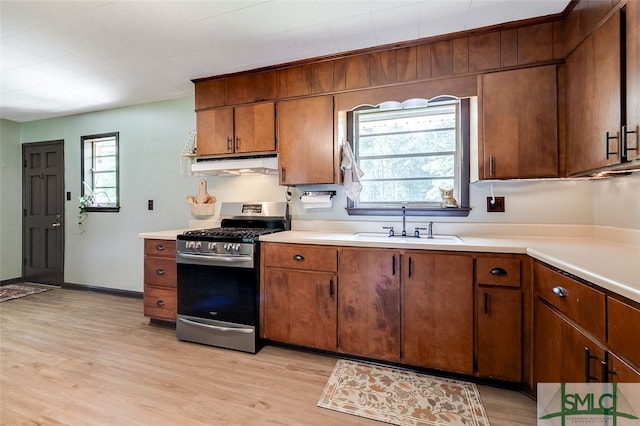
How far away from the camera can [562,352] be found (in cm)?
134

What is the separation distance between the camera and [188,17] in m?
1.94

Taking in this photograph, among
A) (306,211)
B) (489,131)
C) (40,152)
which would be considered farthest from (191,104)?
(489,131)

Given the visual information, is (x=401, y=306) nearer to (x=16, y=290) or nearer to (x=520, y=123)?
(x=520, y=123)

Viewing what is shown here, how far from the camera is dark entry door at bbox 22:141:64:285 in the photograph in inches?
163

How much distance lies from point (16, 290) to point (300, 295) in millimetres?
4402

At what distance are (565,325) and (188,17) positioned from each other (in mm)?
2793

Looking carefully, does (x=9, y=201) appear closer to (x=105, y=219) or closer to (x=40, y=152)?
(x=40, y=152)

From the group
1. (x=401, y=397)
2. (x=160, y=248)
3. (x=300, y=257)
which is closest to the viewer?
(x=401, y=397)

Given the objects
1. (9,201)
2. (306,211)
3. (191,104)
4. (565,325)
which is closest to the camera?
(565,325)

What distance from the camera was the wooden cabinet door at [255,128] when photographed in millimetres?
2621

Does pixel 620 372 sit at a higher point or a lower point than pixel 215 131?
lower

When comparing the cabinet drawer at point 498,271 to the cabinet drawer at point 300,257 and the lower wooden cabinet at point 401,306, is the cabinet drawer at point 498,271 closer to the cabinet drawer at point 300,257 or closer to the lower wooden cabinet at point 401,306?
the lower wooden cabinet at point 401,306

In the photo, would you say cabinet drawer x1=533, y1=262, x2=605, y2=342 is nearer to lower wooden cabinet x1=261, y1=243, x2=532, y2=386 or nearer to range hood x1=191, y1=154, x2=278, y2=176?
lower wooden cabinet x1=261, y1=243, x2=532, y2=386

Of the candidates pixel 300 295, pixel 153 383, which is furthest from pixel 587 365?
pixel 153 383
